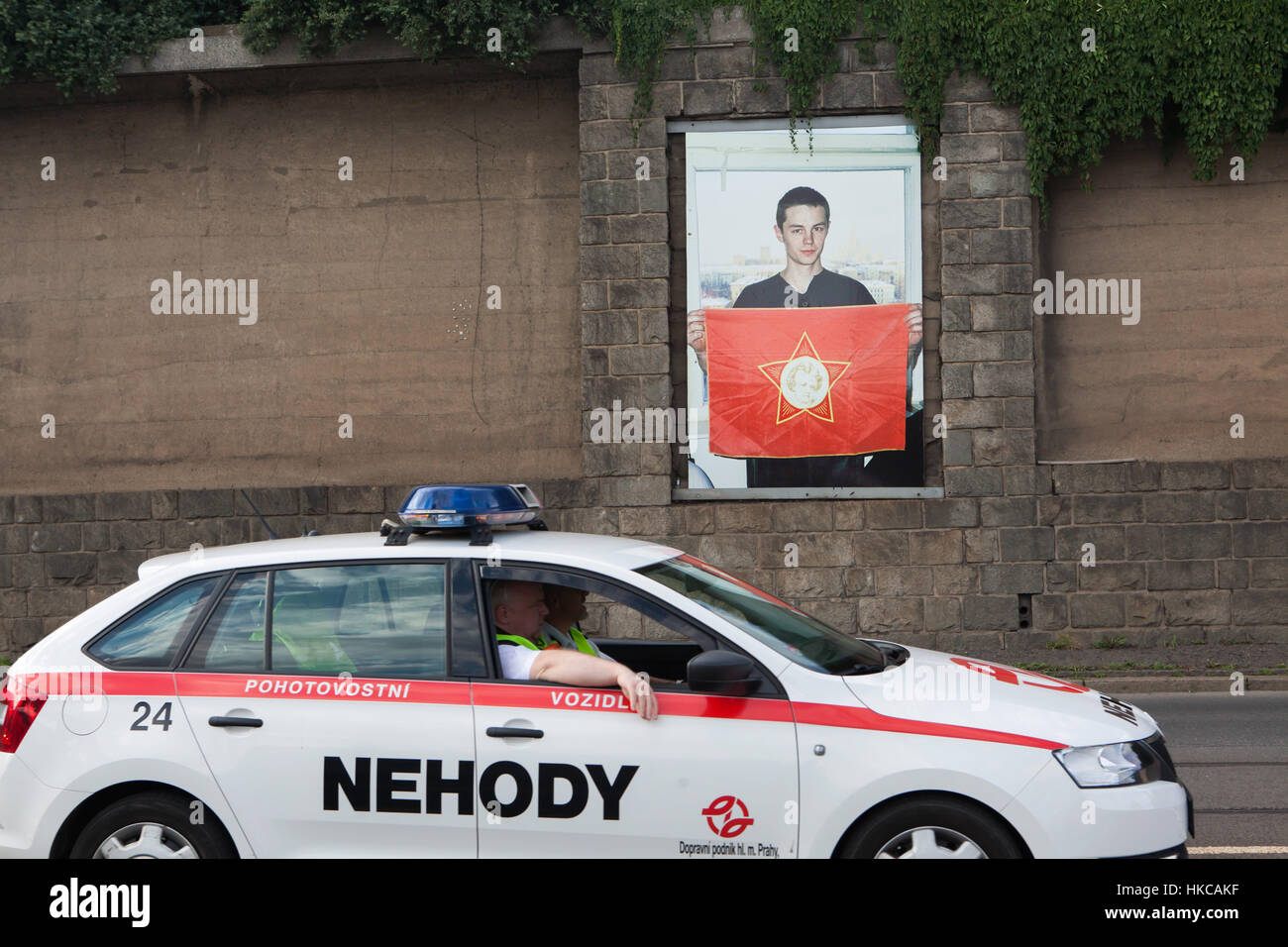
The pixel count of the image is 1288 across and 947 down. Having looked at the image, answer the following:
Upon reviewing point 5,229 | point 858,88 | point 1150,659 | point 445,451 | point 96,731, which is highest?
point 858,88

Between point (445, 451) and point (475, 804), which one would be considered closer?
point (475, 804)

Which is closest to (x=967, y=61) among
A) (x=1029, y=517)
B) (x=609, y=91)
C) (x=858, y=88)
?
(x=858, y=88)

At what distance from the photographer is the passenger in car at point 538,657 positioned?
4273mm

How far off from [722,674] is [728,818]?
49 cm

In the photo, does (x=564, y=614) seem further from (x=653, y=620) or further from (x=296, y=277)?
(x=296, y=277)

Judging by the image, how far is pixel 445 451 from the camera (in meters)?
13.3

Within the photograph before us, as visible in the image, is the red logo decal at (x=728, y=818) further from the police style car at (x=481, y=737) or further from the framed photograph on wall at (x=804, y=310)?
the framed photograph on wall at (x=804, y=310)

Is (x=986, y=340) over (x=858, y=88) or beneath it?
beneath

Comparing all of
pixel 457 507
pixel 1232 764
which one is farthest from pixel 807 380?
pixel 457 507

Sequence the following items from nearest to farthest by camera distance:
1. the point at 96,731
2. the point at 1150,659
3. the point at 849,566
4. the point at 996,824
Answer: the point at 996,824 < the point at 96,731 < the point at 1150,659 < the point at 849,566

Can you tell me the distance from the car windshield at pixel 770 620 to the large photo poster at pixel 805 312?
7.21 m

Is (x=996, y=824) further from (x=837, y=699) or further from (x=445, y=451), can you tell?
(x=445, y=451)

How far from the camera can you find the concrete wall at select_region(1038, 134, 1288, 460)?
40.5 ft

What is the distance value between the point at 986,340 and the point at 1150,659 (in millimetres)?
3430
